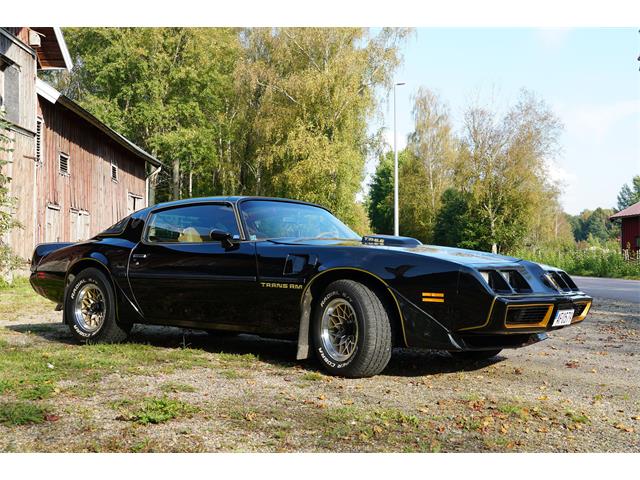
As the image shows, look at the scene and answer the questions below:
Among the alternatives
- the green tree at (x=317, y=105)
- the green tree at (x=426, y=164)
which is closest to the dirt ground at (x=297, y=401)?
the green tree at (x=317, y=105)

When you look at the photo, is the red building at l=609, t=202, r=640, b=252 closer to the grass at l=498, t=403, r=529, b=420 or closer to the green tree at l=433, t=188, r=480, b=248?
the green tree at l=433, t=188, r=480, b=248

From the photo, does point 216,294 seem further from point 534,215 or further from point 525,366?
point 534,215

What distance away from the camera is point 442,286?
15.5 feet

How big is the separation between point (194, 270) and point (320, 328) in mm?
1481

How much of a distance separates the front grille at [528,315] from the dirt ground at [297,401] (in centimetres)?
51

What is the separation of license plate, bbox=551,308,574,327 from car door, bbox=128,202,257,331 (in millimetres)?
2442

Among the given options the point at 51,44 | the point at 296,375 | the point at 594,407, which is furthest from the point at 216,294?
the point at 51,44

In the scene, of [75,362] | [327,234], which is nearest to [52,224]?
[75,362]

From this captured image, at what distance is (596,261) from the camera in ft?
99.6

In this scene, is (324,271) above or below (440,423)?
above

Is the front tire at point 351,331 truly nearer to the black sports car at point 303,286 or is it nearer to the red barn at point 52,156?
the black sports car at point 303,286

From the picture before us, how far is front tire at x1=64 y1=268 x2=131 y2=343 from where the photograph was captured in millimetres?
6652

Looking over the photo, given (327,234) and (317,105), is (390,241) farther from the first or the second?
(317,105)

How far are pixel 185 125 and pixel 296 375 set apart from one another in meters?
39.8
